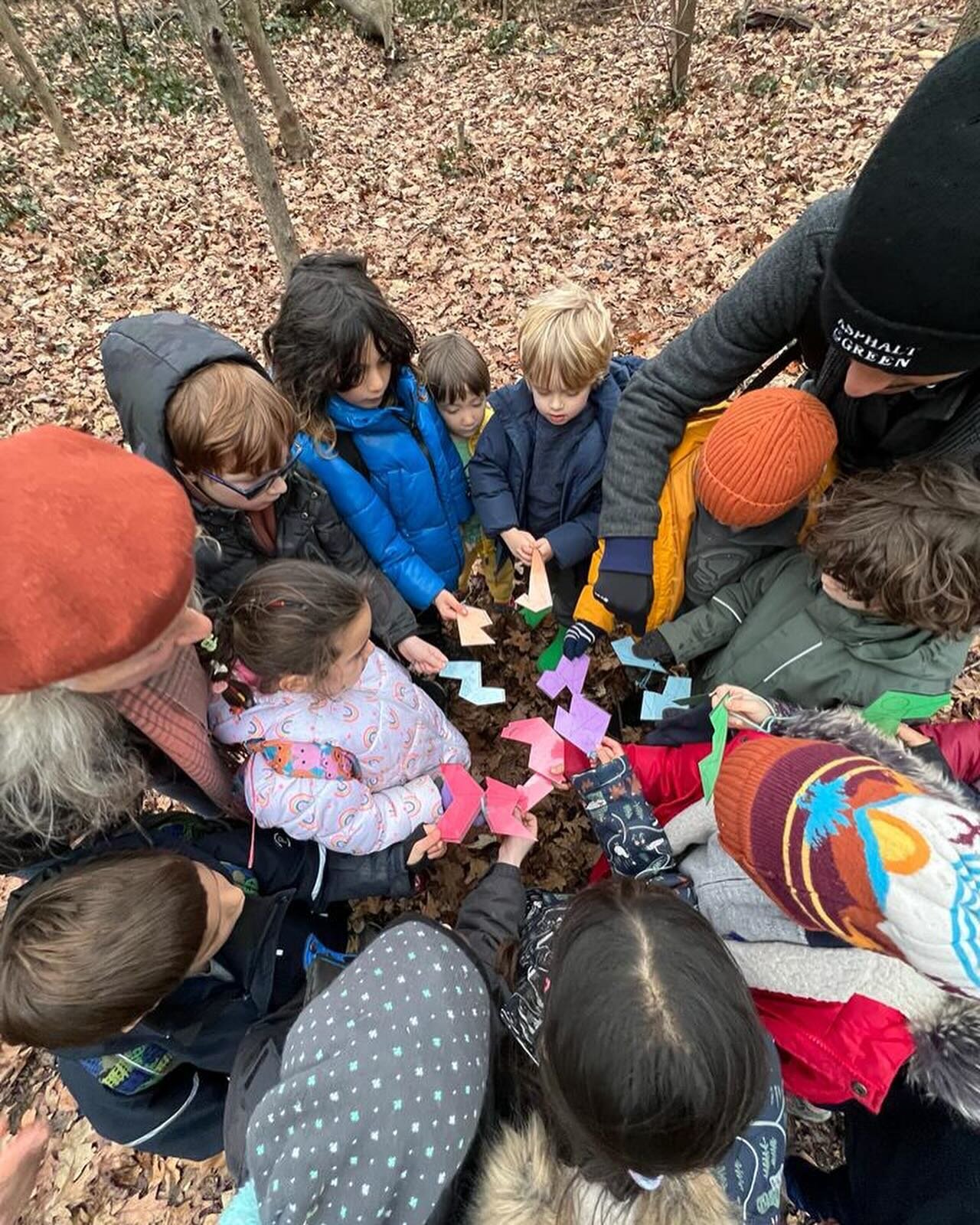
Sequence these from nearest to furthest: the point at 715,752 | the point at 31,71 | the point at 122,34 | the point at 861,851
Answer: the point at 861,851 → the point at 715,752 → the point at 31,71 → the point at 122,34

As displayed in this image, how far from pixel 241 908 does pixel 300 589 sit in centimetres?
95

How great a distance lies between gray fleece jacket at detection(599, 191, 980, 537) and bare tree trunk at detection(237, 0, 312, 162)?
28.7 feet

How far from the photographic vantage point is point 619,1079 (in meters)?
1.16

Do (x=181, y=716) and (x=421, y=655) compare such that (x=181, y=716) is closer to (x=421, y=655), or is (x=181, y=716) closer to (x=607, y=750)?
(x=421, y=655)

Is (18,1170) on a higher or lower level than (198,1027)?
→ lower

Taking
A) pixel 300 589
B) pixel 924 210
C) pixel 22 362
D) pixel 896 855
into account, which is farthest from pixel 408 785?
pixel 22 362

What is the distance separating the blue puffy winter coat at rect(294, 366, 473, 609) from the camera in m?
2.75

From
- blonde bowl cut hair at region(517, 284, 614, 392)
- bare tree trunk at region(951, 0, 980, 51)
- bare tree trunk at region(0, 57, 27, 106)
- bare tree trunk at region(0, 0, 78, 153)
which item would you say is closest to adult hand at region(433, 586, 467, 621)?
blonde bowl cut hair at region(517, 284, 614, 392)

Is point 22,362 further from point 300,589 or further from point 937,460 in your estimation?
point 937,460

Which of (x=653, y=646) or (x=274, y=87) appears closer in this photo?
(x=653, y=646)

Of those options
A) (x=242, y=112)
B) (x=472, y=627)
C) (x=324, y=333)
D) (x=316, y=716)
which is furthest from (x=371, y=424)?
(x=242, y=112)

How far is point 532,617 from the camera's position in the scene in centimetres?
371

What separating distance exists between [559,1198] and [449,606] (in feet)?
7.29

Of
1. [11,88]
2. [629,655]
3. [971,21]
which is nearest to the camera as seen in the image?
[629,655]
